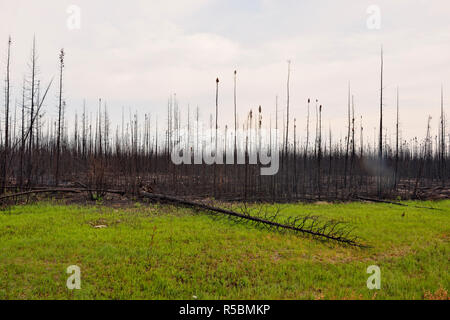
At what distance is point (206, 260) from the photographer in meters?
4.57

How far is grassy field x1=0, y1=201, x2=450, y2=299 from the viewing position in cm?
357

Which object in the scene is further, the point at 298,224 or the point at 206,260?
the point at 298,224

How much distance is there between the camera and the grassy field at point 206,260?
3574mm

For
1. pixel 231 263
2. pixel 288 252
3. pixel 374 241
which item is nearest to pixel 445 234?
pixel 374 241

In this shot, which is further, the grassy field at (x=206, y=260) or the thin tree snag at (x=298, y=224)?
the thin tree snag at (x=298, y=224)

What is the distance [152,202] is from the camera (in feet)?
34.5

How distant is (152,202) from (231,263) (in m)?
6.73

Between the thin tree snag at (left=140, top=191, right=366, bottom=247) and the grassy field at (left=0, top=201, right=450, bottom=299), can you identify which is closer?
the grassy field at (left=0, top=201, right=450, bottom=299)

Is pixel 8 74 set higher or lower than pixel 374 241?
higher
